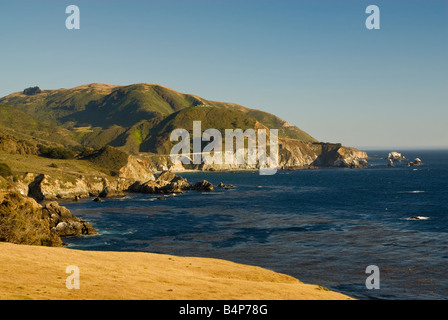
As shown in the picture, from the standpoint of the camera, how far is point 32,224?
6431 centimetres

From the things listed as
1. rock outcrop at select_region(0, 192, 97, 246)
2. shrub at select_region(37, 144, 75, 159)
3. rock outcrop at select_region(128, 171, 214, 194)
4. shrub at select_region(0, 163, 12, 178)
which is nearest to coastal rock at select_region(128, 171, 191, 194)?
rock outcrop at select_region(128, 171, 214, 194)

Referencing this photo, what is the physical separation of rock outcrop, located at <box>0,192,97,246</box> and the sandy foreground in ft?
41.5

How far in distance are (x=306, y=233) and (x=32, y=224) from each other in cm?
4765

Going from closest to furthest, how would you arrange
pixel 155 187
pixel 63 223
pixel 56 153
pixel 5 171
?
pixel 63 223 → pixel 5 171 → pixel 155 187 → pixel 56 153

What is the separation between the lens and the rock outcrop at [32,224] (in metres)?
58.6

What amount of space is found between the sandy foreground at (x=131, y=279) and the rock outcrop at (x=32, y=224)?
12661 mm

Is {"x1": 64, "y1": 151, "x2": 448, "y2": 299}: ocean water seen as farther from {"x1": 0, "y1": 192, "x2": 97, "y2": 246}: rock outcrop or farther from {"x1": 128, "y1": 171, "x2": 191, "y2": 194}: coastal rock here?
{"x1": 128, "y1": 171, "x2": 191, "y2": 194}: coastal rock

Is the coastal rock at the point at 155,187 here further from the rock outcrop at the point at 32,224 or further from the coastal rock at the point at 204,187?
the rock outcrop at the point at 32,224

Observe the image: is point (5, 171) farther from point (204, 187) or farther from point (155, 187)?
point (204, 187)

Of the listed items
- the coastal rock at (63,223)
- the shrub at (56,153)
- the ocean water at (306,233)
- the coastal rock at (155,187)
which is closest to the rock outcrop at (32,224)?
the coastal rock at (63,223)

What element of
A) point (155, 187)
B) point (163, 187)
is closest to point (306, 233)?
point (163, 187)
